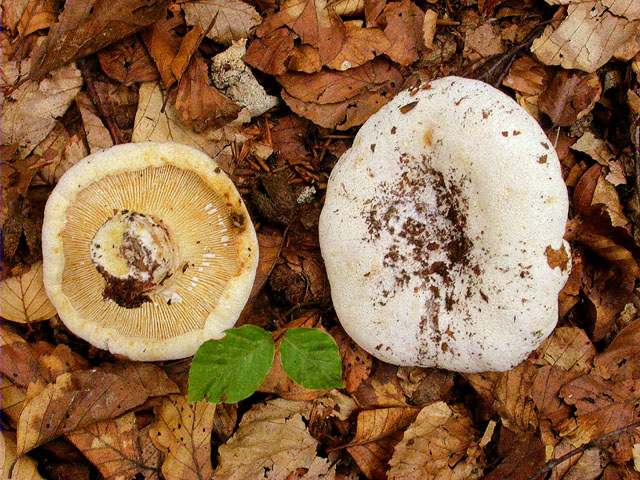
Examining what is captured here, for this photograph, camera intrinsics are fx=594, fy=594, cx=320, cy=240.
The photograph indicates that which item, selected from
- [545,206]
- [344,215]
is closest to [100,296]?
[344,215]

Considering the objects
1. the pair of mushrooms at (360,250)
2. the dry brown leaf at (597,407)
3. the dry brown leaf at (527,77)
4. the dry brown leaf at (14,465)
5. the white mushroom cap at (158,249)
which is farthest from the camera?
the dry brown leaf at (527,77)

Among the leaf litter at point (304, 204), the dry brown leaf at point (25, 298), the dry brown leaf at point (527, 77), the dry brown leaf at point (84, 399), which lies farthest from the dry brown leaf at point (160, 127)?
the dry brown leaf at point (527, 77)

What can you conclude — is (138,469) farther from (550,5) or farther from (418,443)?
(550,5)

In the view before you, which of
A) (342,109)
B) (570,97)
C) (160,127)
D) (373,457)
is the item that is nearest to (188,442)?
(373,457)

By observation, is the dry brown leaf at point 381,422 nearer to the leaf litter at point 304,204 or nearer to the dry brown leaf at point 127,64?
the leaf litter at point 304,204

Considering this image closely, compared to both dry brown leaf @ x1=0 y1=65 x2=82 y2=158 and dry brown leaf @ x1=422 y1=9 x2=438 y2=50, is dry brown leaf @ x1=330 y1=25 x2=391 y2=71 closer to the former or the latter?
dry brown leaf @ x1=422 y1=9 x2=438 y2=50

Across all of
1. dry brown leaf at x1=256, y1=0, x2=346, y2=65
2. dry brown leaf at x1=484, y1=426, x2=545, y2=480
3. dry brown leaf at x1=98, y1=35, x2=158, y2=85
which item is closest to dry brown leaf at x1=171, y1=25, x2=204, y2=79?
dry brown leaf at x1=98, y1=35, x2=158, y2=85

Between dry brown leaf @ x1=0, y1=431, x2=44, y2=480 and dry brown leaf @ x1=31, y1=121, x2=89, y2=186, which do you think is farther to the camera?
dry brown leaf @ x1=31, y1=121, x2=89, y2=186
